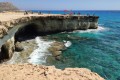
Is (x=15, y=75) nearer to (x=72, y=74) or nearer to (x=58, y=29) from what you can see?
(x=72, y=74)

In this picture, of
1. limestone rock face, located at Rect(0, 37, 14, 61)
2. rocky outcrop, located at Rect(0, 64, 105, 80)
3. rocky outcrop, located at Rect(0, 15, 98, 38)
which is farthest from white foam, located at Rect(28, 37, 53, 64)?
rocky outcrop, located at Rect(0, 64, 105, 80)

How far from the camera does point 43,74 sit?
14789mm

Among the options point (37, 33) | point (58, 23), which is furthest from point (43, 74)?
point (58, 23)

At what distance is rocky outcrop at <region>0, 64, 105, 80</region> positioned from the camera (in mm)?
14164

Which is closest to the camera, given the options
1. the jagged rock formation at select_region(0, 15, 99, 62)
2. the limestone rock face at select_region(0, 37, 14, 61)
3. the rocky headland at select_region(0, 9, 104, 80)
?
the rocky headland at select_region(0, 9, 104, 80)

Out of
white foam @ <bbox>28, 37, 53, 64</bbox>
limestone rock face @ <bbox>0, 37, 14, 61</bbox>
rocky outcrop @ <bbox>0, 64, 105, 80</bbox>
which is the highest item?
rocky outcrop @ <bbox>0, 64, 105, 80</bbox>

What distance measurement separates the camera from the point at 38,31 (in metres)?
49.9

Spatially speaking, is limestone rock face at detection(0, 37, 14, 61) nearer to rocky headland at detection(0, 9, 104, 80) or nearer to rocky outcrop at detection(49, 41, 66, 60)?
rocky headland at detection(0, 9, 104, 80)

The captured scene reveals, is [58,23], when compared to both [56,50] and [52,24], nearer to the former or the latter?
[52,24]

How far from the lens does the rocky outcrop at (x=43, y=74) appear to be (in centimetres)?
1416

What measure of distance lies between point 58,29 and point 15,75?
39873 millimetres

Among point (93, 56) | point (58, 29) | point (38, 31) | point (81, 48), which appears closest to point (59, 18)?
point (58, 29)

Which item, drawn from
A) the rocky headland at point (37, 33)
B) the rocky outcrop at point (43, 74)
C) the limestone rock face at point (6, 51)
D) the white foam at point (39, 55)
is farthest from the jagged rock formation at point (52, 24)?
the rocky outcrop at point (43, 74)

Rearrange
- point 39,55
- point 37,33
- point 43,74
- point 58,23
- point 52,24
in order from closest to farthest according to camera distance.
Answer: point 43,74 → point 39,55 → point 37,33 → point 52,24 → point 58,23
